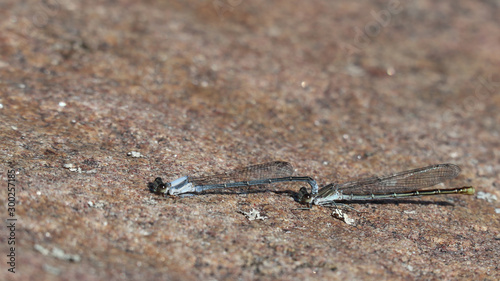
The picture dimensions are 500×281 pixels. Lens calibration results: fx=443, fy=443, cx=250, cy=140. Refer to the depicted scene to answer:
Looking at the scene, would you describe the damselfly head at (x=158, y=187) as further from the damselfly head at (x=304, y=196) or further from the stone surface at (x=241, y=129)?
the damselfly head at (x=304, y=196)

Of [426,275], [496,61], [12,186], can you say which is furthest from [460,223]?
[496,61]

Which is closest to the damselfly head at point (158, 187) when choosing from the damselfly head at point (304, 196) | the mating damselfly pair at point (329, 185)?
the mating damselfly pair at point (329, 185)

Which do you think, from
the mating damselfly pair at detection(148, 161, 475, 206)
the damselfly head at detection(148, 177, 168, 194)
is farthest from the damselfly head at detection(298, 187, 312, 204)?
the damselfly head at detection(148, 177, 168, 194)

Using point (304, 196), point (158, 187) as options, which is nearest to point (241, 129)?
point (304, 196)

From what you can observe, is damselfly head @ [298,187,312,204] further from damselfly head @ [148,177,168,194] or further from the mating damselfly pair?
damselfly head @ [148,177,168,194]

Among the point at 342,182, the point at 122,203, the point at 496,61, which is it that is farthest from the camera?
the point at 496,61

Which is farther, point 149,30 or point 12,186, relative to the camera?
point 149,30

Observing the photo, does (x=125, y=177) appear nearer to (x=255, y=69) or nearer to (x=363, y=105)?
(x=255, y=69)

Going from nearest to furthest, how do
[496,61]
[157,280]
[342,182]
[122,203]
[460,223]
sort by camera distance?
[157,280], [122,203], [460,223], [342,182], [496,61]
